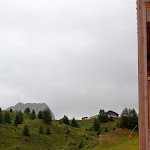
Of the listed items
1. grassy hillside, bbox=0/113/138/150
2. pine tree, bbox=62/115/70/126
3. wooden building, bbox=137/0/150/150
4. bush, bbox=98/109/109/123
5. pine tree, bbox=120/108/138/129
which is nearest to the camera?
wooden building, bbox=137/0/150/150

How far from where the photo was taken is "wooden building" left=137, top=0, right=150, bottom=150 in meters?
4.53

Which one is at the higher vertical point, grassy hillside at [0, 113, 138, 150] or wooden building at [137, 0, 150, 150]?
wooden building at [137, 0, 150, 150]

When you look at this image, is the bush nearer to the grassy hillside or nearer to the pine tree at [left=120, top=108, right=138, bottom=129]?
the grassy hillside

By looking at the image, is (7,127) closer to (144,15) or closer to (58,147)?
(58,147)

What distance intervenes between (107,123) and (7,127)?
2964 cm

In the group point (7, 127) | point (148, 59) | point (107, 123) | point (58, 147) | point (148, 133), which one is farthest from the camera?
point (107, 123)

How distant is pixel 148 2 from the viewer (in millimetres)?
4738

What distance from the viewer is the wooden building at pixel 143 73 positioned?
453 cm

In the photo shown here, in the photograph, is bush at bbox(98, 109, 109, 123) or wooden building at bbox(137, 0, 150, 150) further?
bush at bbox(98, 109, 109, 123)

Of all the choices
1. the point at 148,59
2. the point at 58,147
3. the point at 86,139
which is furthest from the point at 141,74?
the point at 86,139

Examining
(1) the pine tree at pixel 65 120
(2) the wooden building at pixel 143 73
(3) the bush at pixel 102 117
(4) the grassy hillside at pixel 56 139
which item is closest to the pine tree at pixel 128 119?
(4) the grassy hillside at pixel 56 139

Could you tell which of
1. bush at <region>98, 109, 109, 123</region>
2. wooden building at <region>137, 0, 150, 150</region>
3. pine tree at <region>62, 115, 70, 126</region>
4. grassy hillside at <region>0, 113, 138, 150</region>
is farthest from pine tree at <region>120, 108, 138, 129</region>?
wooden building at <region>137, 0, 150, 150</region>

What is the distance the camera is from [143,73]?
4.69 metres

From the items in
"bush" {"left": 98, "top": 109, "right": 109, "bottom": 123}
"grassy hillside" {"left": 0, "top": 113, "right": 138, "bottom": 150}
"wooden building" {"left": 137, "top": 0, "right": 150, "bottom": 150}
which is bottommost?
"grassy hillside" {"left": 0, "top": 113, "right": 138, "bottom": 150}
